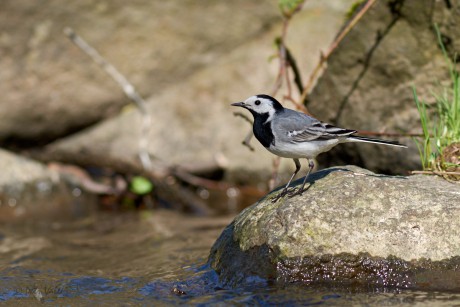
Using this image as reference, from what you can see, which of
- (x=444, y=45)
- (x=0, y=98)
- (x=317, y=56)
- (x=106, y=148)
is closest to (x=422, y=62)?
(x=444, y=45)

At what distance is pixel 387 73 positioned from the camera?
7.04 metres

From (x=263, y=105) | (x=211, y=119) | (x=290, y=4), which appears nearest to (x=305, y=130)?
(x=263, y=105)

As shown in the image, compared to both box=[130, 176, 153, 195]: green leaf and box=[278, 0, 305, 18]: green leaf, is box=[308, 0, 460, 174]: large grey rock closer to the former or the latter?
box=[278, 0, 305, 18]: green leaf

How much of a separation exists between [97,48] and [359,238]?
19.7 feet

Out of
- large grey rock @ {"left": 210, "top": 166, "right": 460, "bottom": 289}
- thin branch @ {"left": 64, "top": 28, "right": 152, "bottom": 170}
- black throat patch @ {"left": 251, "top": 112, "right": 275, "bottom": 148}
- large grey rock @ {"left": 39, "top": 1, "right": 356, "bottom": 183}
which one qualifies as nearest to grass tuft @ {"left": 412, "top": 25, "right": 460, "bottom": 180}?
large grey rock @ {"left": 210, "top": 166, "right": 460, "bottom": 289}

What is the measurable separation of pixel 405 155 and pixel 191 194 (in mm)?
3699

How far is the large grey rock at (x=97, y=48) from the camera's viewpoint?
31.5 feet

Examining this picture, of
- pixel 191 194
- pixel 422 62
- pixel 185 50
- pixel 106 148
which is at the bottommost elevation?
pixel 191 194

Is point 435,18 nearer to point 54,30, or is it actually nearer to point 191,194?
point 191,194

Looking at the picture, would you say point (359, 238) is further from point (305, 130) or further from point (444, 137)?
point (444, 137)

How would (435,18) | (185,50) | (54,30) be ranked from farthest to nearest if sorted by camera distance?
1. (185,50)
2. (54,30)
3. (435,18)

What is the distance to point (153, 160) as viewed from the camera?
10062 mm

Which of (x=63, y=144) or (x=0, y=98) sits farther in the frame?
(x=63, y=144)

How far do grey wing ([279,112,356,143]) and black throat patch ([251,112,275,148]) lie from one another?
0.35 feet
